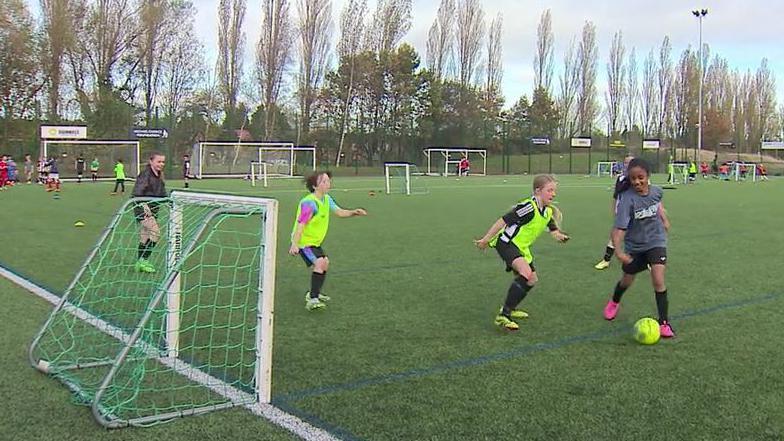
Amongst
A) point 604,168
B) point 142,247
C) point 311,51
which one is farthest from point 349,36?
point 142,247

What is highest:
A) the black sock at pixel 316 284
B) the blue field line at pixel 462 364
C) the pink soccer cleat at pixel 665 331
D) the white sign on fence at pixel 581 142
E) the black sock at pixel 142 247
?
the white sign on fence at pixel 581 142

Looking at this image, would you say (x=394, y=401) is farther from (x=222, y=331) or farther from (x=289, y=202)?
(x=289, y=202)

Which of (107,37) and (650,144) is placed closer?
(107,37)

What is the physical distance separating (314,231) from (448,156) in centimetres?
5117

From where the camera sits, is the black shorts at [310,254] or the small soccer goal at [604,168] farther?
the small soccer goal at [604,168]

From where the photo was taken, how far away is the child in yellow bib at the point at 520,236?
6.65 m

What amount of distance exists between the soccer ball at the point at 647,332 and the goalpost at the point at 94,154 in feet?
130

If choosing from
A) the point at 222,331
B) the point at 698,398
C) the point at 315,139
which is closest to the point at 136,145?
the point at 315,139

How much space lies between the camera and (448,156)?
5828 cm

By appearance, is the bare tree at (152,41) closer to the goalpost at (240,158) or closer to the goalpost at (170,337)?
the goalpost at (240,158)

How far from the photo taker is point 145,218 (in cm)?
796

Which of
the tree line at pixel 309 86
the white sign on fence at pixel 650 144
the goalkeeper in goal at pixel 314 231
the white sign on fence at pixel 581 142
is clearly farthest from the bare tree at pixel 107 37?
the goalkeeper in goal at pixel 314 231

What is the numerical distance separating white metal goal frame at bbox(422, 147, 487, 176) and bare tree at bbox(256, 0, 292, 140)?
1239 centimetres

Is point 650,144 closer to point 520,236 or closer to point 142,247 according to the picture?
point 142,247
